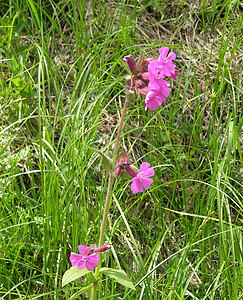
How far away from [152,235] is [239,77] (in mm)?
1304

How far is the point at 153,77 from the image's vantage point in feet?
4.49

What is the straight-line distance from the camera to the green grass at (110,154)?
184 cm

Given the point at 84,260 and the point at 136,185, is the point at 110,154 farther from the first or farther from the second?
the point at 84,260

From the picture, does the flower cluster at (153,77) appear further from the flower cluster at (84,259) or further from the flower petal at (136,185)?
the flower cluster at (84,259)

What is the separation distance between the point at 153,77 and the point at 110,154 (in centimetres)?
113

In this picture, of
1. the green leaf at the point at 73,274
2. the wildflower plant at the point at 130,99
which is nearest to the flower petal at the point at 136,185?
the wildflower plant at the point at 130,99

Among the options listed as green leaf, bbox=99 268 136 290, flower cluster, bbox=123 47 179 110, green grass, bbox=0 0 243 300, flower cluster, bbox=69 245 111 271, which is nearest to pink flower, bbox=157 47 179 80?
flower cluster, bbox=123 47 179 110

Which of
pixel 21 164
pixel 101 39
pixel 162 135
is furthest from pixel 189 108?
pixel 21 164

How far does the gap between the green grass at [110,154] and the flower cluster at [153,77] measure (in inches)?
19.2

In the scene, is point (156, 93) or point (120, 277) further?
point (120, 277)

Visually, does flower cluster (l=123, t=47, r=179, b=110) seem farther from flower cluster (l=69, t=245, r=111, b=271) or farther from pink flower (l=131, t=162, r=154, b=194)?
flower cluster (l=69, t=245, r=111, b=271)

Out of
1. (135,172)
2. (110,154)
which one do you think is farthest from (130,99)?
(110,154)

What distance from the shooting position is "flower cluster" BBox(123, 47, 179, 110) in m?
1.37

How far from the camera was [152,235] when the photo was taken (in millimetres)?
2240
